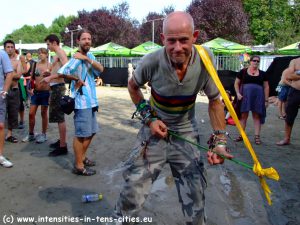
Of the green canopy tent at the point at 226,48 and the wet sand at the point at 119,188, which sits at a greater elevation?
the green canopy tent at the point at 226,48

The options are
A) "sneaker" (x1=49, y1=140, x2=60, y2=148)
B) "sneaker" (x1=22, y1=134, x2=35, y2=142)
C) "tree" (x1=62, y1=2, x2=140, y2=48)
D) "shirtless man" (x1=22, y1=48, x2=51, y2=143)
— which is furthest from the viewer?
"tree" (x1=62, y1=2, x2=140, y2=48)

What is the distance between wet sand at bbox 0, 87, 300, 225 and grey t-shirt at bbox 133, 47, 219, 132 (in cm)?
125

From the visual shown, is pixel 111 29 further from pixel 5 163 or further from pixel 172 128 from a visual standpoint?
pixel 172 128

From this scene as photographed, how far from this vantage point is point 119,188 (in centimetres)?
439

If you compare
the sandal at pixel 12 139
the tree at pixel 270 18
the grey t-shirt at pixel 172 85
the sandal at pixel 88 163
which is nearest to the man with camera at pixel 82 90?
the sandal at pixel 88 163

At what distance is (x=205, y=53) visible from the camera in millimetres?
2727

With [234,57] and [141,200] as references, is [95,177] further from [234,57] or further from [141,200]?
[234,57]

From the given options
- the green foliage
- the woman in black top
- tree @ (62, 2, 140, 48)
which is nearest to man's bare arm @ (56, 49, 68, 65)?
the woman in black top

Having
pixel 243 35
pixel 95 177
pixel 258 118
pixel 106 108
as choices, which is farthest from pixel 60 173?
pixel 243 35

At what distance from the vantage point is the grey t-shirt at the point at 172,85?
2699 mm

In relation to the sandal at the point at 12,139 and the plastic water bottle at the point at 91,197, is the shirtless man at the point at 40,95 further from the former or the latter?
the plastic water bottle at the point at 91,197

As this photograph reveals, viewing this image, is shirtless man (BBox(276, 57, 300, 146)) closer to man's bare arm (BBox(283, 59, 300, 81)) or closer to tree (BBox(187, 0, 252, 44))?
man's bare arm (BBox(283, 59, 300, 81))

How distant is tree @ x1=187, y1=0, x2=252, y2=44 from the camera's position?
A: 120 ft

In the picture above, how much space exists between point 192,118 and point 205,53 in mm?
612
